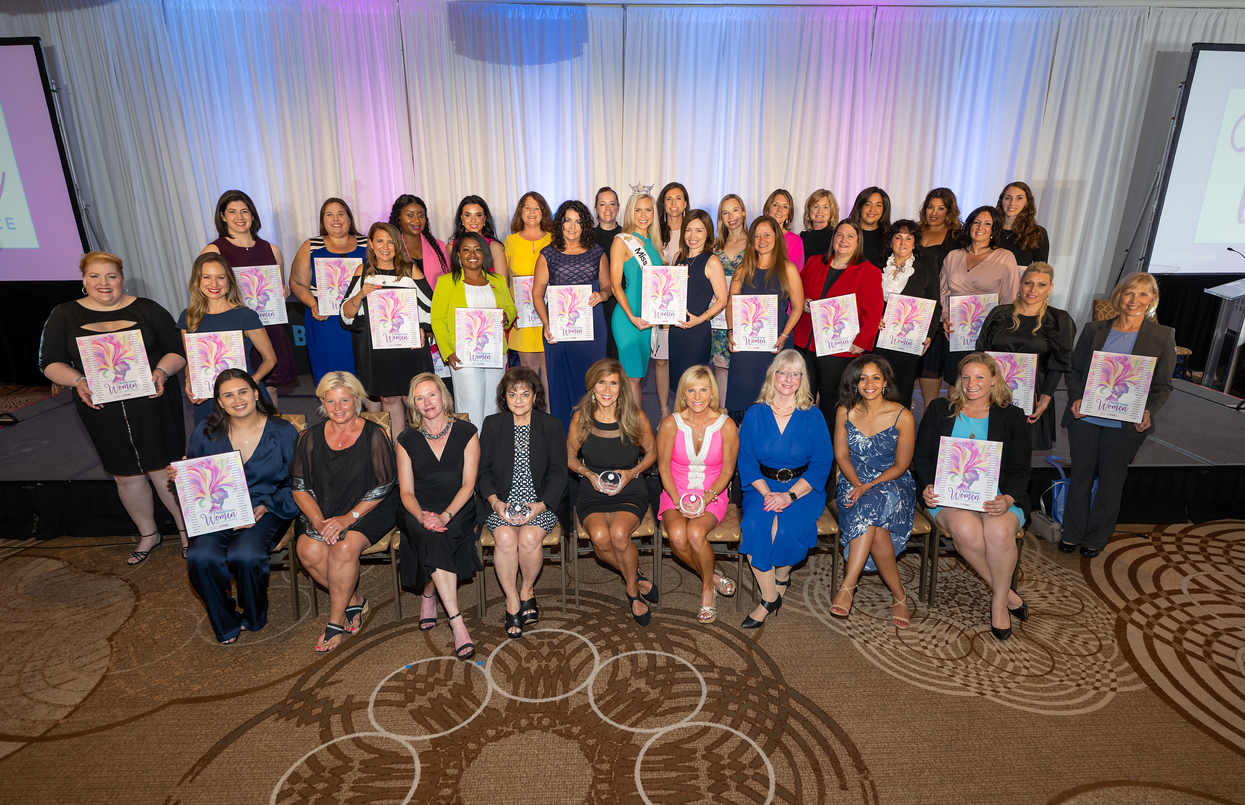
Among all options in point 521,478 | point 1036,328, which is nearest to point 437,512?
point 521,478

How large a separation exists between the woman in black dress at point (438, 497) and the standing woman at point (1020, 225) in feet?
13.2

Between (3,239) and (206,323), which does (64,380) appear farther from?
(3,239)

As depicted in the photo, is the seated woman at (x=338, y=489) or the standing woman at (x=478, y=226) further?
the standing woman at (x=478, y=226)

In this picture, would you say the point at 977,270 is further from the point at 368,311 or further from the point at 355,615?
Answer: the point at 355,615

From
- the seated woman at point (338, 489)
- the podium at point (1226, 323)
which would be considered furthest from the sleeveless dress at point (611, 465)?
the podium at point (1226, 323)

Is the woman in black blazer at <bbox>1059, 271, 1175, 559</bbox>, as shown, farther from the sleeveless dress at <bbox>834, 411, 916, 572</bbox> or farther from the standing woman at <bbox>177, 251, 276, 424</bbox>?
the standing woman at <bbox>177, 251, 276, 424</bbox>

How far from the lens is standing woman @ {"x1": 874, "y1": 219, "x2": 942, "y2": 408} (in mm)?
4250

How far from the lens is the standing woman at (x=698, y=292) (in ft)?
14.3

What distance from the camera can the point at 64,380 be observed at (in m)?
3.71

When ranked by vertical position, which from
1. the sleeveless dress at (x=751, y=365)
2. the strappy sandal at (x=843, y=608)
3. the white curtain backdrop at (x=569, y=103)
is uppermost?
the white curtain backdrop at (x=569, y=103)

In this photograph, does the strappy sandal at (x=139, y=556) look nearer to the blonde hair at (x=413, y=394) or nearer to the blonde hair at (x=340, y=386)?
the blonde hair at (x=340, y=386)

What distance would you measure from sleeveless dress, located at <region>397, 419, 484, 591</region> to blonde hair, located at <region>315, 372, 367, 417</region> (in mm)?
303

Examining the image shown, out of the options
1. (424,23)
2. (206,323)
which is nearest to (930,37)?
(424,23)

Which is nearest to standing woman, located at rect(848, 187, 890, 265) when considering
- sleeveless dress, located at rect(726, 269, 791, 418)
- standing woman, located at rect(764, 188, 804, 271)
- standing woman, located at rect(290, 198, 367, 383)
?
standing woman, located at rect(764, 188, 804, 271)
